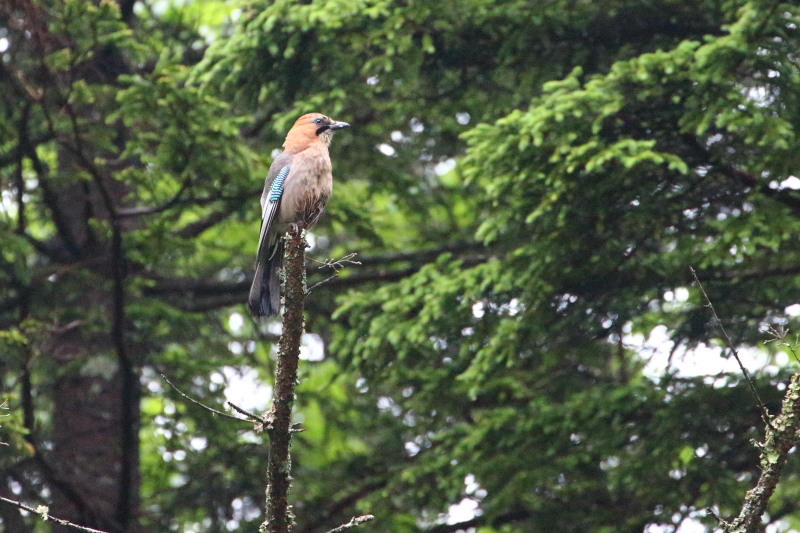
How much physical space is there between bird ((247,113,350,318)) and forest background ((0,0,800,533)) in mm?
259

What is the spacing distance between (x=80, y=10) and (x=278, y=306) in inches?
95.2

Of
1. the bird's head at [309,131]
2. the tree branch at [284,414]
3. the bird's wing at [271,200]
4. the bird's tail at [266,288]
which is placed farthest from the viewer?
the bird's head at [309,131]

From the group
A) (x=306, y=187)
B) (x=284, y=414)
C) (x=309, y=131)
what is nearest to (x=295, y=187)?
(x=306, y=187)

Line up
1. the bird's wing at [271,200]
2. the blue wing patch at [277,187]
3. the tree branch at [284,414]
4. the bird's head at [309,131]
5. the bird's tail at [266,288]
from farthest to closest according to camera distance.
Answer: the bird's head at [309,131]
the blue wing patch at [277,187]
the bird's wing at [271,200]
the bird's tail at [266,288]
the tree branch at [284,414]

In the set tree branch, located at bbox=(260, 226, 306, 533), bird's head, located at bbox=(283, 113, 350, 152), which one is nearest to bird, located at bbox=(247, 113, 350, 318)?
bird's head, located at bbox=(283, 113, 350, 152)

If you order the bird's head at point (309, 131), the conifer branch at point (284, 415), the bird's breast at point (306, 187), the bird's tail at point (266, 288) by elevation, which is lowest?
the conifer branch at point (284, 415)

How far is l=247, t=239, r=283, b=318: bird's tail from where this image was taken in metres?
6.12

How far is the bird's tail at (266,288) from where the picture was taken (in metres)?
6.12

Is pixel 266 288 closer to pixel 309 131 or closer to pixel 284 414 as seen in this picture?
pixel 309 131

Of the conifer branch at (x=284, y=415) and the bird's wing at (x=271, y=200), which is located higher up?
the bird's wing at (x=271, y=200)

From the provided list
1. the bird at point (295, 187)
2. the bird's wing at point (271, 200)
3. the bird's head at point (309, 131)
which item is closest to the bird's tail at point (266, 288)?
the bird at point (295, 187)

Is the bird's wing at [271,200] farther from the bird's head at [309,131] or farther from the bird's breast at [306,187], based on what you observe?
the bird's head at [309,131]

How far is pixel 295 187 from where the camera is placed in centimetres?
697

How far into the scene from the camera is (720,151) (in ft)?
21.4
